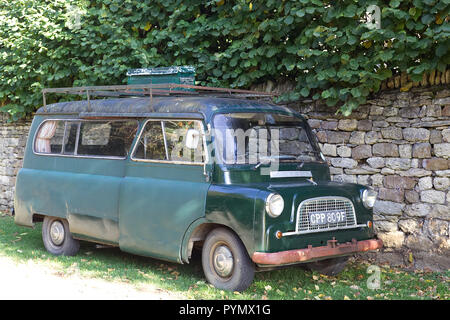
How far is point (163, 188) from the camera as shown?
6797 mm

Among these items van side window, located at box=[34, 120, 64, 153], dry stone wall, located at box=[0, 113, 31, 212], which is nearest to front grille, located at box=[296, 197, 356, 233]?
van side window, located at box=[34, 120, 64, 153]

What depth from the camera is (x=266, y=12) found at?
28.4 feet

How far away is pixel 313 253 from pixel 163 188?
1.88 metres

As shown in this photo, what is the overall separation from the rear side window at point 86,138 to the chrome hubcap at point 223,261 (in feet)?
6.29

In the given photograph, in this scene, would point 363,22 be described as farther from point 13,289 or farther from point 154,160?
point 13,289

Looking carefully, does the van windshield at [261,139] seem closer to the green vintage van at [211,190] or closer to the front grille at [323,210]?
the green vintage van at [211,190]

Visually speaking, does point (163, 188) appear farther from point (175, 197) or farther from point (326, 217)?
point (326, 217)

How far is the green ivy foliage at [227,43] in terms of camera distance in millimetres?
7320

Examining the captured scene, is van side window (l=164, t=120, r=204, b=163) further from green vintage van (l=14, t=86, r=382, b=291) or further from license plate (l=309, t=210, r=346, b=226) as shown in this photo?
license plate (l=309, t=210, r=346, b=226)

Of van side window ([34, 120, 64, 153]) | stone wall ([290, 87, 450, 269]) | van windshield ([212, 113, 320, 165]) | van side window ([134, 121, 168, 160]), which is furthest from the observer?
van side window ([34, 120, 64, 153])

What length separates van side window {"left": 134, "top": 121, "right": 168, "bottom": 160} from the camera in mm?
6996

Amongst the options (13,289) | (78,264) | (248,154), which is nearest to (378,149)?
(248,154)

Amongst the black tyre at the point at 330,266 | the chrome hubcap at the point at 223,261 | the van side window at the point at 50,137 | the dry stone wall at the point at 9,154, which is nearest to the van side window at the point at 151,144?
the chrome hubcap at the point at 223,261

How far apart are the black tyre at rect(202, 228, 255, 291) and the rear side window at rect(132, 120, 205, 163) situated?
0.89m
